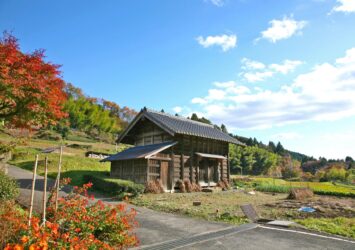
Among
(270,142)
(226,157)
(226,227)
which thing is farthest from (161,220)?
(270,142)

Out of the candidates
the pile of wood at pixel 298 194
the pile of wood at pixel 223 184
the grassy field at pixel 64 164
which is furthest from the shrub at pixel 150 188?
the grassy field at pixel 64 164

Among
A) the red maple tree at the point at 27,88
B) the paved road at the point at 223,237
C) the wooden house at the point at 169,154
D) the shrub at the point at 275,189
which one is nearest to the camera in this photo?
Result: the paved road at the point at 223,237

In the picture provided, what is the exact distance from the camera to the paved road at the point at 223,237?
23.9 feet

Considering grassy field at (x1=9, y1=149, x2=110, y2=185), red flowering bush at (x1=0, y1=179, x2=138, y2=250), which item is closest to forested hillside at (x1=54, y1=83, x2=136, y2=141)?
grassy field at (x1=9, y1=149, x2=110, y2=185)

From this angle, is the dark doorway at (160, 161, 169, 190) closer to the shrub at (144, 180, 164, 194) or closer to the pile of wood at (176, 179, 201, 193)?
the shrub at (144, 180, 164, 194)

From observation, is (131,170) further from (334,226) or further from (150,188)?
(334,226)

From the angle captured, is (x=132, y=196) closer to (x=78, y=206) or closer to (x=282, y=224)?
(x=282, y=224)

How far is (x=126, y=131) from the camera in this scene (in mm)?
25484

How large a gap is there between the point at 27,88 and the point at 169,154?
40.7 feet

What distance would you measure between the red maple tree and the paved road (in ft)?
20.3

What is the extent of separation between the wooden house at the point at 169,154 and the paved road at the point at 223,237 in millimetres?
9468

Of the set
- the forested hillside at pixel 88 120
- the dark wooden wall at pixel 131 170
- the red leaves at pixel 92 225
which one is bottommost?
the red leaves at pixel 92 225

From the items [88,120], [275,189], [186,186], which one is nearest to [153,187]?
[186,186]

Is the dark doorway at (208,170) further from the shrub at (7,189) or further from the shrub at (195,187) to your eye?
the shrub at (7,189)
